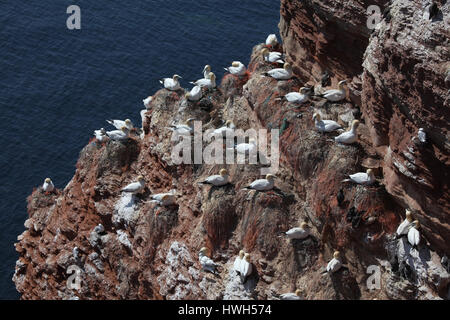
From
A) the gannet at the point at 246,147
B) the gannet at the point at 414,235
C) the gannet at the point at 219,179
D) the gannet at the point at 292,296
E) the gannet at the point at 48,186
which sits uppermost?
the gannet at the point at 246,147

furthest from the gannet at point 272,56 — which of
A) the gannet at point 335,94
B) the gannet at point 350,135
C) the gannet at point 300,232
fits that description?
the gannet at point 300,232

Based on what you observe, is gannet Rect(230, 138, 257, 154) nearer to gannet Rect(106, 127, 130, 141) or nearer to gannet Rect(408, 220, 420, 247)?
gannet Rect(106, 127, 130, 141)

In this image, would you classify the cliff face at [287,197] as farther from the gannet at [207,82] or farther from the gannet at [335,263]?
the gannet at [207,82]

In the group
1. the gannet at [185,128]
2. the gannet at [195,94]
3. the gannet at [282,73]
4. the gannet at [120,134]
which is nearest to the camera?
the gannet at [282,73]

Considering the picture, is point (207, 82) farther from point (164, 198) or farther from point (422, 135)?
point (422, 135)

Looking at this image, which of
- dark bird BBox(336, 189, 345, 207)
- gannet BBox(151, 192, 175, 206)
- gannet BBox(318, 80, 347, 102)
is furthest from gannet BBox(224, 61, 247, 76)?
dark bird BBox(336, 189, 345, 207)

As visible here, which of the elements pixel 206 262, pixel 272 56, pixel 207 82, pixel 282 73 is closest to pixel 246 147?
pixel 282 73
